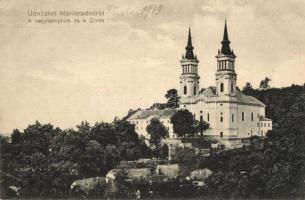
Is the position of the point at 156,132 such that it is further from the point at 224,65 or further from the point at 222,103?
the point at 224,65

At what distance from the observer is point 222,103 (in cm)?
1266

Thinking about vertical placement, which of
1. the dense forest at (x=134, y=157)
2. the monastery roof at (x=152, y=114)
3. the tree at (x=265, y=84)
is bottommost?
the dense forest at (x=134, y=157)

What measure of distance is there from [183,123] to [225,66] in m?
2.13

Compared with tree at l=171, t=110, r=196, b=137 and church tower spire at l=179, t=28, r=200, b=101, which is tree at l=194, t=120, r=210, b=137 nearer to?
tree at l=171, t=110, r=196, b=137

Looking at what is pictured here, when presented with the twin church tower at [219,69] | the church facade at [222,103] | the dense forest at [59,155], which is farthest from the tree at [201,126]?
the dense forest at [59,155]

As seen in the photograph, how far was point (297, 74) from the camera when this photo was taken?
10.3 meters

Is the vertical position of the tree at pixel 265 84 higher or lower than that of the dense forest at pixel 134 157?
higher

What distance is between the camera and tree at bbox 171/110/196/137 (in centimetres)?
1189

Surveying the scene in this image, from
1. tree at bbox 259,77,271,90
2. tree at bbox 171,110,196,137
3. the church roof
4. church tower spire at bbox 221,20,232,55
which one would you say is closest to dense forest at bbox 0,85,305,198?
tree at bbox 259,77,271,90

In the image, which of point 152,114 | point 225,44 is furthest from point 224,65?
point 152,114

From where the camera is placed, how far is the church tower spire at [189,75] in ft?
34.7

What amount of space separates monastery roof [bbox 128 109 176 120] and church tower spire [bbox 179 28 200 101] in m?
0.46

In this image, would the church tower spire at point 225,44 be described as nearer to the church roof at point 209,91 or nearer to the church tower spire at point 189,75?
the church tower spire at point 189,75

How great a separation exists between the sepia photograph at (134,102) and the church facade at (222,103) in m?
0.04
